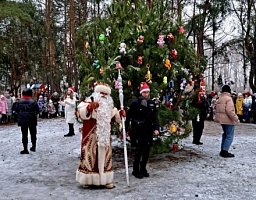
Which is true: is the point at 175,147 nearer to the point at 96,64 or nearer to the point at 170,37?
the point at 170,37

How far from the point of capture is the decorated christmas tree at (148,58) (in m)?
9.41

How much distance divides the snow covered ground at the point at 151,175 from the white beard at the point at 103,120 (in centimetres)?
90

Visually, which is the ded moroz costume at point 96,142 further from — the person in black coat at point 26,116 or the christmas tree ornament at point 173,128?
the person in black coat at point 26,116

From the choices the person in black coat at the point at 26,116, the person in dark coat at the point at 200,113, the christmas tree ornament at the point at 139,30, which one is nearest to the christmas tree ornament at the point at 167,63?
the christmas tree ornament at the point at 139,30

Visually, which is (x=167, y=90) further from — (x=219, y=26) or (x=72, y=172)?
(x=219, y=26)

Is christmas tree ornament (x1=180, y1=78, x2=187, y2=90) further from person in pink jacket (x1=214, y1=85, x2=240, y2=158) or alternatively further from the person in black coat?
the person in black coat

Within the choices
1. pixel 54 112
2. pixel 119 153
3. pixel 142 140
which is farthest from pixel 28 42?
pixel 142 140

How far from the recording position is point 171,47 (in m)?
9.90

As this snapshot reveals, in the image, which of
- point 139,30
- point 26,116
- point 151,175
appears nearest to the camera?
point 151,175

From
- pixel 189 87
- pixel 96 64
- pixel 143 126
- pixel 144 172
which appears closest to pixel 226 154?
pixel 189 87

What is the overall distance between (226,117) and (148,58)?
8.03 ft

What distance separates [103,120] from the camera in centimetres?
735

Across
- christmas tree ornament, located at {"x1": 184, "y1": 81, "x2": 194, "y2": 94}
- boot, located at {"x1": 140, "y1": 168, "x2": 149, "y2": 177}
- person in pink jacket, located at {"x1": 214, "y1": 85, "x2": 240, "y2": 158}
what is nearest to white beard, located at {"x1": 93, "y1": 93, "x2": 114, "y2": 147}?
boot, located at {"x1": 140, "y1": 168, "x2": 149, "y2": 177}

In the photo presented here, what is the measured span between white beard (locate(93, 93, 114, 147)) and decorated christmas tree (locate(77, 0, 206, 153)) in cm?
179
